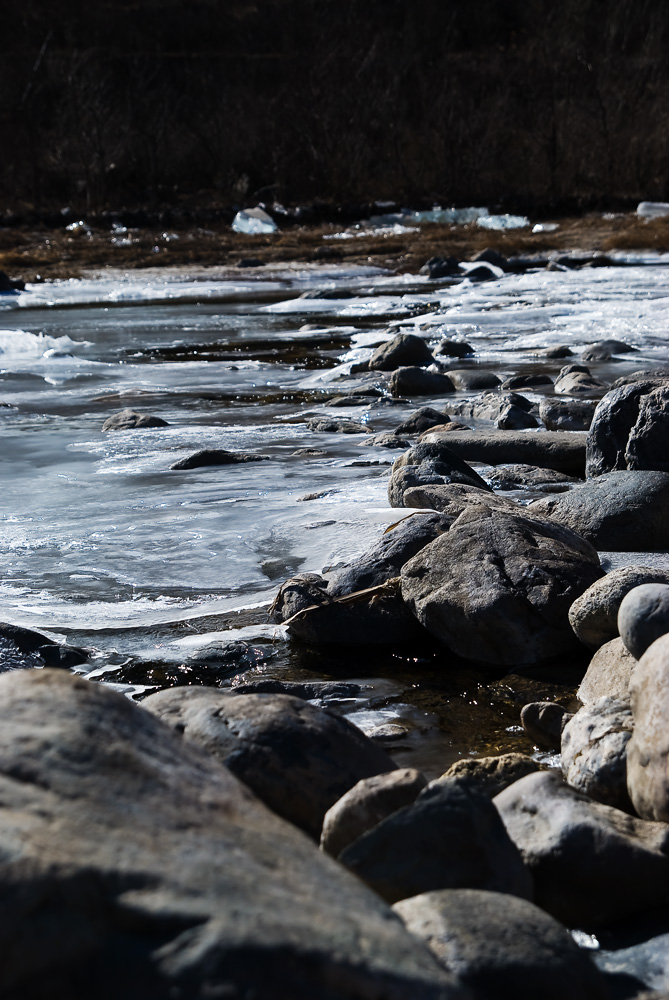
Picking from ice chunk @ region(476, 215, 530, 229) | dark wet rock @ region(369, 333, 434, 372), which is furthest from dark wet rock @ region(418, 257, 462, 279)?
dark wet rock @ region(369, 333, 434, 372)

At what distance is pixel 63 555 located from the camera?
14.8ft

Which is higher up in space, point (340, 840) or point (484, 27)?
point (484, 27)

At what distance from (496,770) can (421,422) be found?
4.35 meters

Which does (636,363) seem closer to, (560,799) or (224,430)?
(224,430)

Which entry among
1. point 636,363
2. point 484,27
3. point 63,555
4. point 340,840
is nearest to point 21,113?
point 484,27

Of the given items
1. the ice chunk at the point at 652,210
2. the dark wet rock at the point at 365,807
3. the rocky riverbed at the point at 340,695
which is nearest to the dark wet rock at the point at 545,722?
the rocky riverbed at the point at 340,695

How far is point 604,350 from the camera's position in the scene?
9484mm

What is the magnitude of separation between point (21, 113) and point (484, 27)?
23171 millimetres

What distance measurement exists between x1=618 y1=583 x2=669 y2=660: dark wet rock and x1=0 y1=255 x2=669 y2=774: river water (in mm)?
452

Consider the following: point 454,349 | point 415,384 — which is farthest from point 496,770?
point 454,349

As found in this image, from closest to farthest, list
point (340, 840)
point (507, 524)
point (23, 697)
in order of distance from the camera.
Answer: point (23, 697) < point (340, 840) < point (507, 524)

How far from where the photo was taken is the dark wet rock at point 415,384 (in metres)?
8.22

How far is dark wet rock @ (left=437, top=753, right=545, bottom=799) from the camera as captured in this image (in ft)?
7.77

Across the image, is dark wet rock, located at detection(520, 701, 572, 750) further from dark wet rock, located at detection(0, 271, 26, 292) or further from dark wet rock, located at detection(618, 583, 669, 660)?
dark wet rock, located at detection(0, 271, 26, 292)
